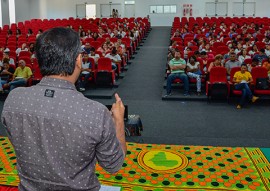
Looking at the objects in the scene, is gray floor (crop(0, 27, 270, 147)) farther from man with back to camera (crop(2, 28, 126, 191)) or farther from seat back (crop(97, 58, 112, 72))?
man with back to camera (crop(2, 28, 126, 191))

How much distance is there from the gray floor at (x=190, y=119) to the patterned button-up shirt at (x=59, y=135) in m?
4.00

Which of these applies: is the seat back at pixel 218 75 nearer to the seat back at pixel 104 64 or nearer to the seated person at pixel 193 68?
the seated person at pixel 193 68

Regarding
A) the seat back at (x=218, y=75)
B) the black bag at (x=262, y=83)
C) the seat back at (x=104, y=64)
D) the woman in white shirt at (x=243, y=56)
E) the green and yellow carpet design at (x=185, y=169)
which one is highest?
the woman in white shirt at (x=243, y=56)

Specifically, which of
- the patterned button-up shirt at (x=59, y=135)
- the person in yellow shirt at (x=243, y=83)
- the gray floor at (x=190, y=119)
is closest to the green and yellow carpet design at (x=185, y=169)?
the gray floor at (x=190, y=119)

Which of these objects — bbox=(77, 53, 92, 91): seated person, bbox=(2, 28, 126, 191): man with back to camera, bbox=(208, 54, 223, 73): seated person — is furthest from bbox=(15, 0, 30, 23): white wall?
bbox=(2, 28, 126, 191): man with back to camera

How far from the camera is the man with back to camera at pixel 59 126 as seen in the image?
1.28 m

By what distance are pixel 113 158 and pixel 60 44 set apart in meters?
0.48

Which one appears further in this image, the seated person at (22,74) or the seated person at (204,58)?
the seated person at (204,58)

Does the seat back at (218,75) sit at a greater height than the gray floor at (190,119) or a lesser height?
greater

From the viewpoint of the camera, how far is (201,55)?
961 cm

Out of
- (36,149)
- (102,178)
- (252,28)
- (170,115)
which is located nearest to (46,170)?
(36,149)

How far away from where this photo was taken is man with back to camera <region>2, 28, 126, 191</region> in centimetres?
128

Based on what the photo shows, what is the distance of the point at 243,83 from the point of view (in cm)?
777

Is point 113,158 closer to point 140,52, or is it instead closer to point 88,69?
point 88,69
